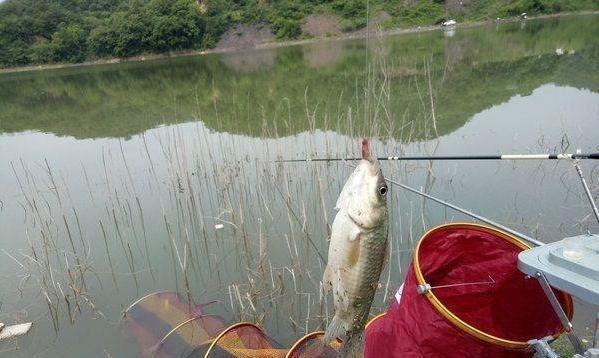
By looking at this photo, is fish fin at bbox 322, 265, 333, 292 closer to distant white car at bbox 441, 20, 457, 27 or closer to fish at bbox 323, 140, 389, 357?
fish at bbox 323, 140, 389, 357

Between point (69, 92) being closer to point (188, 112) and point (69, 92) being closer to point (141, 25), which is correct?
point (188, 112)

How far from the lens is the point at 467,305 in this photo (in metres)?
2.82

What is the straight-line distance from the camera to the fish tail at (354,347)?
2.21 metres

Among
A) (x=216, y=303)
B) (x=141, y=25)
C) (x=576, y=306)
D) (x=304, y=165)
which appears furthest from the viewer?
(x=141, y=25)

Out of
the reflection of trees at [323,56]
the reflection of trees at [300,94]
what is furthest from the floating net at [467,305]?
the reflection of trees at [323,56]

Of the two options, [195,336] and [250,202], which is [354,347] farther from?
[250,202]

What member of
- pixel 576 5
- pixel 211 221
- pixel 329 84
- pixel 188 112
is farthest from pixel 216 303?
pixel 576 5

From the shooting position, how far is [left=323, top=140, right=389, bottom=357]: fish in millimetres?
1801

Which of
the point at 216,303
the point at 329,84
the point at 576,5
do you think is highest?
the point at 576,5

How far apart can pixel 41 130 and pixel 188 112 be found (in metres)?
5.26

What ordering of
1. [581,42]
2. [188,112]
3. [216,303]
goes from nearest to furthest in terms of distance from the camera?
1. [216,303]
2. [188,112]
3. [581,42]

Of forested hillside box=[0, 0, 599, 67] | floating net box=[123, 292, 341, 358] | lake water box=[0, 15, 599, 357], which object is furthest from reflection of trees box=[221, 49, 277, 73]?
floating net box=[123, 292, 341, 358]

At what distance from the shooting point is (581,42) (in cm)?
2200

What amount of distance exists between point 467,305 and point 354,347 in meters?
0.97
